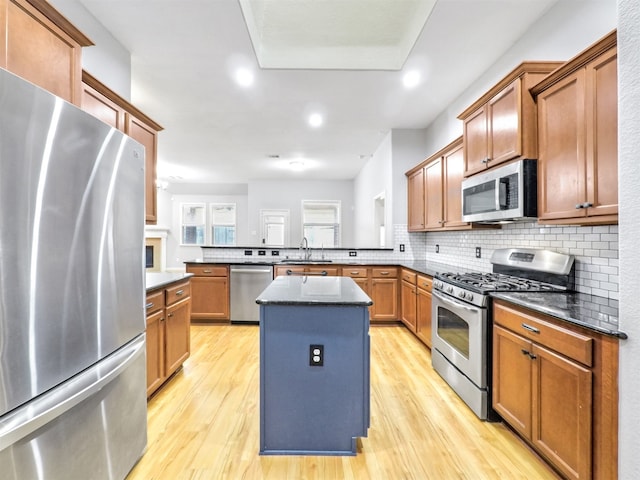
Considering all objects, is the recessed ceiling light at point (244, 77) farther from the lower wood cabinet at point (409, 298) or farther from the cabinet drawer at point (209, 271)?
the lower wood cabinet at point (409, 298)

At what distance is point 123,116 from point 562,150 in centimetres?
298

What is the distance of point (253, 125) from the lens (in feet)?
15.1

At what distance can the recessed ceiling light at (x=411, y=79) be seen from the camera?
3152mm

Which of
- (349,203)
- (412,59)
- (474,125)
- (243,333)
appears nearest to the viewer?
(474,125)

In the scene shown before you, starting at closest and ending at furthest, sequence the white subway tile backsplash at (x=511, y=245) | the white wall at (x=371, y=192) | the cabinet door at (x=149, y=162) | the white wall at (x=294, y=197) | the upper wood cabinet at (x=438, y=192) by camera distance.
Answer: the white subway tile backsplash at (x=511, y=245)
the cabinet door at (x=149, y=162)
the upper wood cabinet at (x=438, y=192)
the white wall at (x=371, y=192)
the white wall at (x=294, y=197)

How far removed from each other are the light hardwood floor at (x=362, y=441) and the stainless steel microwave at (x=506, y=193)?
4.65ft

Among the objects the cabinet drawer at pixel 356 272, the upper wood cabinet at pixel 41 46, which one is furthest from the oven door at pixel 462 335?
the upper wood cabinet at pixel 41 46

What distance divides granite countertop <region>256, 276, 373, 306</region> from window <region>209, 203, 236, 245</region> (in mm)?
7415

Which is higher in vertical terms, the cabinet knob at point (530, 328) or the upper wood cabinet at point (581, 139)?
the upper wood cabinet at point (581, 139)

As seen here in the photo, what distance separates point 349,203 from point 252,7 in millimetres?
6492

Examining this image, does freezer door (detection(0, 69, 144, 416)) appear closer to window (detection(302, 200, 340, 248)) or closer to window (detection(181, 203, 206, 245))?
window (detection(302, 200, 340, 248))

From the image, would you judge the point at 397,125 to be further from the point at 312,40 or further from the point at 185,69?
the point at 185,69

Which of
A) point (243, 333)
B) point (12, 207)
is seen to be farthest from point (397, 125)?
point (12, 207)

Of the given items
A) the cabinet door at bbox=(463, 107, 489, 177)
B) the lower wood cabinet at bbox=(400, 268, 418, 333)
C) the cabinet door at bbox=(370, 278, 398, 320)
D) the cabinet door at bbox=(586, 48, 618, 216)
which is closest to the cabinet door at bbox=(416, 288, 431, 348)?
the lower wood cabinet at bbox=(400, 268, 418, 333)
